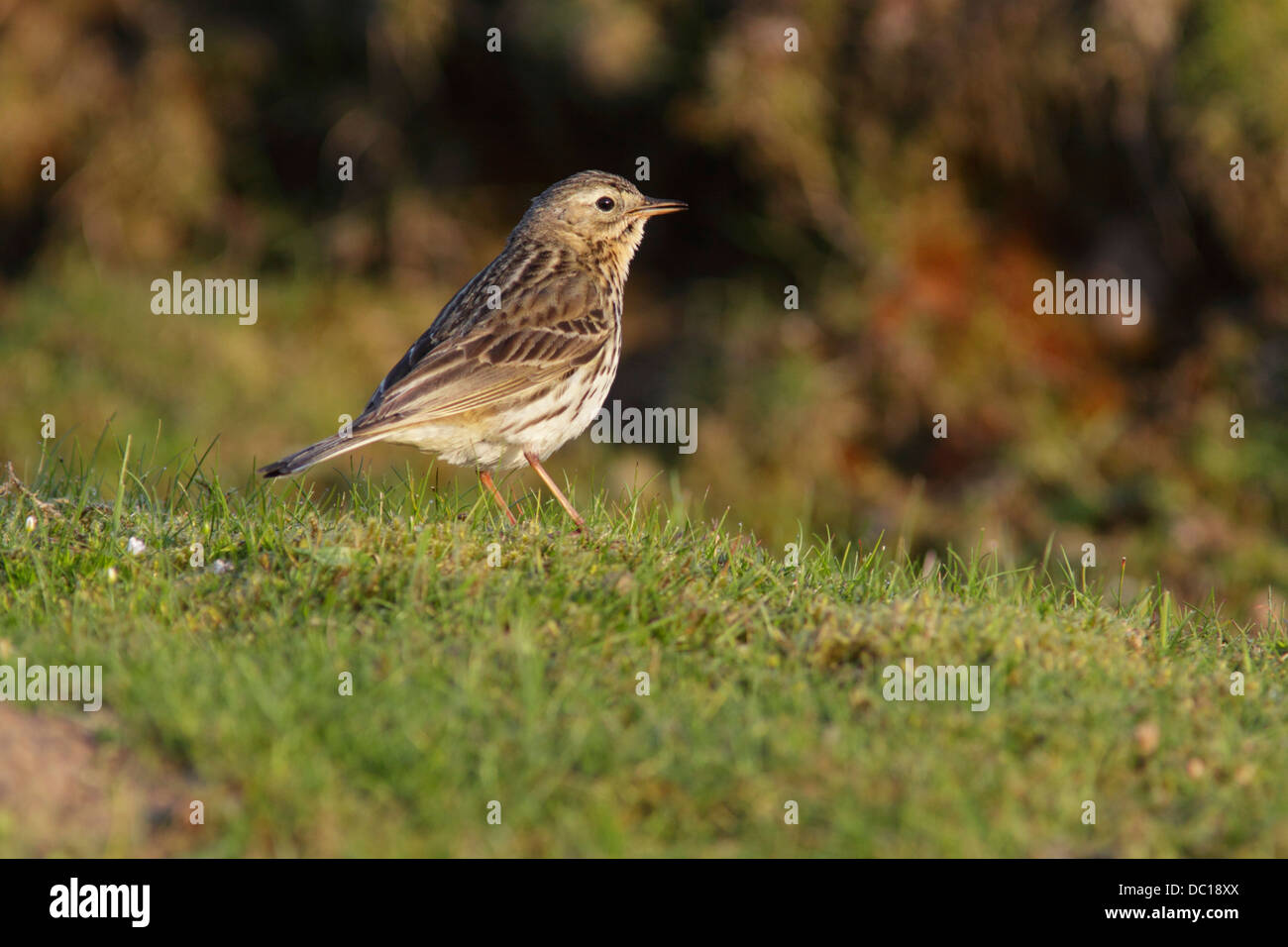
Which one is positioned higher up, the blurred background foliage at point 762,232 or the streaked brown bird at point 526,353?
the blurred background foliage at point 762,232

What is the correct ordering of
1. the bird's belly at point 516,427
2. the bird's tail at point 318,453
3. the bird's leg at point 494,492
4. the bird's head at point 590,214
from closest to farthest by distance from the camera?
the bird's tail at point 318,453
the bird's leg at point 494,492
the bird's belly at point 516,427
the bird's head at point 590,214

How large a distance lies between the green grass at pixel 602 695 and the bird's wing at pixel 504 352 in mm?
885

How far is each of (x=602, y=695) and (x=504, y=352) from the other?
3033 mm

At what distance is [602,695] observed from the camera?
4523mm

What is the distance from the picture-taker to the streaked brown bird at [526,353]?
6.89m

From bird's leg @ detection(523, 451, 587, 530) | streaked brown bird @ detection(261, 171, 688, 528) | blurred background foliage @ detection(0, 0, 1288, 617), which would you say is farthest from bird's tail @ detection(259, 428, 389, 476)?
blurred background foliage @ detection(0, 0, 1288, 617)

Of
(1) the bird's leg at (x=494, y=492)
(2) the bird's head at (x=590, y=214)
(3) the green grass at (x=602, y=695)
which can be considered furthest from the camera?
(2) the bird's head at (x=590, y=214)

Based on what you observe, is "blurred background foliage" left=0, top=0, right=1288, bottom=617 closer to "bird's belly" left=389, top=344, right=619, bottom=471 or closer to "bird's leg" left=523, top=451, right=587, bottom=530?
"bird's belly" left=389, top=344, right=619, bottom=471

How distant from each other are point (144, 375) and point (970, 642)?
33.2 ft

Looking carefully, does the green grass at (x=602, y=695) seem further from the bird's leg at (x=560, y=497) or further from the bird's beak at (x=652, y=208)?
the bird's beak at (x=652, y=208)

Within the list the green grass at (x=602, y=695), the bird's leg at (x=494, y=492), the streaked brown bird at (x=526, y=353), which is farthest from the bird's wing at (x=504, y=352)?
the green grass at (x=602, y=695)

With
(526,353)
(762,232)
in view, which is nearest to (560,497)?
(526,353)

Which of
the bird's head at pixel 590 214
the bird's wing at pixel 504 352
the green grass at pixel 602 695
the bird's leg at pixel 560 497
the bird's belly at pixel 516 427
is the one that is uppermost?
the bird's head at pixel 590 214

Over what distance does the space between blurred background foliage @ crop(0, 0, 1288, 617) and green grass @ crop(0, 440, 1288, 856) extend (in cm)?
477
